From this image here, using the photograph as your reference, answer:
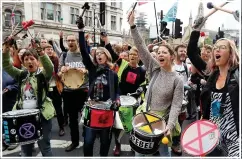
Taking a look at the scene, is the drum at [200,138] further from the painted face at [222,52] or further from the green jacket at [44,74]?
the green jacket at [44,74]

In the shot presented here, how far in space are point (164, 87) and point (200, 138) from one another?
2.58 feet

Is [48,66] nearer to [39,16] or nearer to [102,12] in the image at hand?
[102,12]

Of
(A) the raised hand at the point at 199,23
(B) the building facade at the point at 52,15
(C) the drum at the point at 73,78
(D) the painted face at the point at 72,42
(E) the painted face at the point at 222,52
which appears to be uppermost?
(B) the building facade at the point at 52,15

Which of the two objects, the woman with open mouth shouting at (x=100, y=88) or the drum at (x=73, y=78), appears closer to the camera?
Answer: the woman with open mouth shouting at (x=100, y=88)

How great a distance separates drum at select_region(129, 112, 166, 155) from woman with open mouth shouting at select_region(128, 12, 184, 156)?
14cm

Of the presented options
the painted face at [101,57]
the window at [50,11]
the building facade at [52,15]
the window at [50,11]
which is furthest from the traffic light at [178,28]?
the window at [50,11]

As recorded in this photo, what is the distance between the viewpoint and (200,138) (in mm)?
2104

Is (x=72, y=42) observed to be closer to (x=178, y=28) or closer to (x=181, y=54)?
(x=181, y=54)

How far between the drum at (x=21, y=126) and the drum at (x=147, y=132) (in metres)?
1.10

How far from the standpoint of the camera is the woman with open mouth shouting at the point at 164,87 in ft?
8.88

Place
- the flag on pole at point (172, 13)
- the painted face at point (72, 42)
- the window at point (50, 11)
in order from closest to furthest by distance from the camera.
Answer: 1. the painted face at point (72, 42)
2. the flag on pole at point (172, 13)
3. the window at point (50, 11)

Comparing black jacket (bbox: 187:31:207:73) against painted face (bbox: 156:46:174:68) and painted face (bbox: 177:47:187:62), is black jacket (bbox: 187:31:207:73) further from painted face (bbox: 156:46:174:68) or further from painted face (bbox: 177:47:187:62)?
painted face (bbox: 177:47:187:62)

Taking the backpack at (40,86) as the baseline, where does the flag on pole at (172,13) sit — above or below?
above

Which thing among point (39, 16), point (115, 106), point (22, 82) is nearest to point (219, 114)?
point (115, 106)
